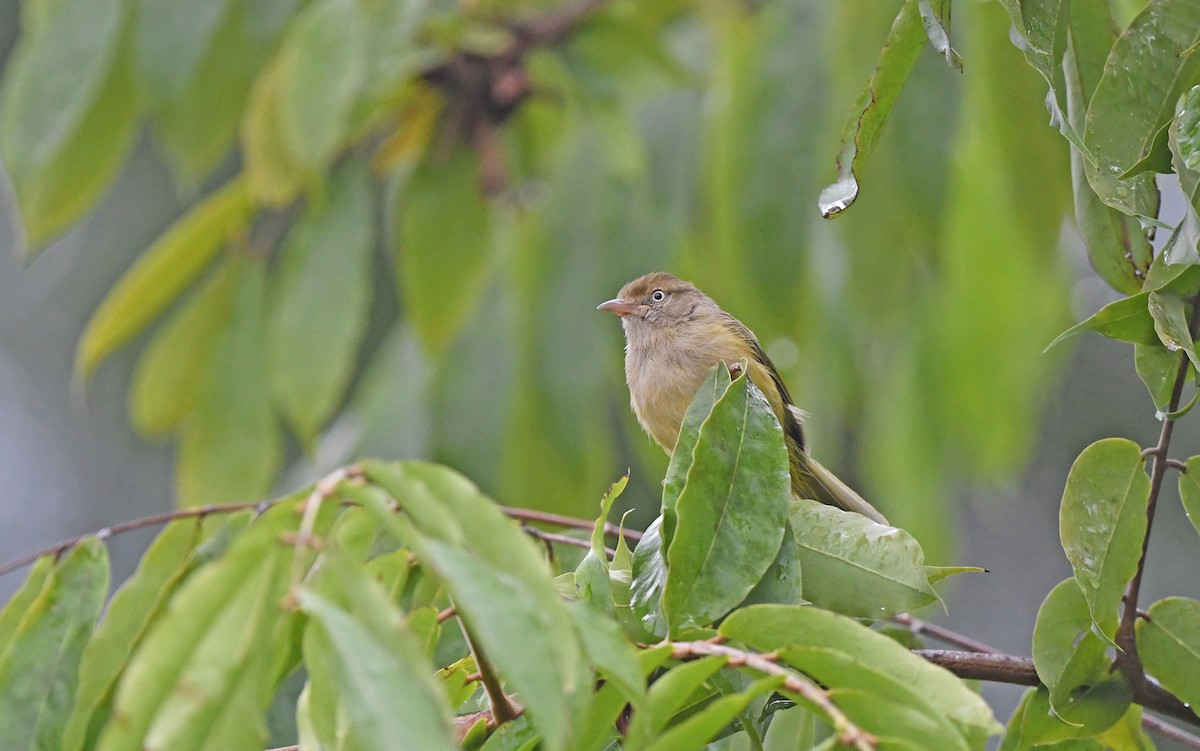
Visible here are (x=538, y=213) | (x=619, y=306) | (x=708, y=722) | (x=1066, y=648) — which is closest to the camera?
(x=708, y=722)

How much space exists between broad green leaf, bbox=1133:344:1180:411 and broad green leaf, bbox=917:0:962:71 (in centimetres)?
48

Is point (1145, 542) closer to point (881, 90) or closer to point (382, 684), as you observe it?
point (881, 90)

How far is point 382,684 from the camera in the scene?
3.89 ft

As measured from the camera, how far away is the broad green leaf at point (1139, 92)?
5.77 feet

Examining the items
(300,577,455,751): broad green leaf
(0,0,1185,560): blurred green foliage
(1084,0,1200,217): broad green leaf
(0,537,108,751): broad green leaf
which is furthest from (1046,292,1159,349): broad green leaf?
(0,0,1185,560): blurred green foliage

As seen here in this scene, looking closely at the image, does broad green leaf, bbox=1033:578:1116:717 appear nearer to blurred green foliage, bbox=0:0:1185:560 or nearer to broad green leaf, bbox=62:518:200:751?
broad green leaf, bbox=62:518:200:751

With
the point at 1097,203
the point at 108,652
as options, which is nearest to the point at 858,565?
the point at 1097,203

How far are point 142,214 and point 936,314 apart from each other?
32.0 ft

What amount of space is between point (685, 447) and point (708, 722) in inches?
19.9

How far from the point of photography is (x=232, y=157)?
12.1 meters

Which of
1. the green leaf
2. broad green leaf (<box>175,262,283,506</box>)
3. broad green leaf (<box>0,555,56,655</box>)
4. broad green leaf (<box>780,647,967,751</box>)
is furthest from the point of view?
broad green leaf (<box>175,262,283,506</box>)

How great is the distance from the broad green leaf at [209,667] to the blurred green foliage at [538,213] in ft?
8.37

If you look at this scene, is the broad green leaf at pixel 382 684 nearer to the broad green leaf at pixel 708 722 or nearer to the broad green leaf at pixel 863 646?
the broad green leaf at pixel 708 722

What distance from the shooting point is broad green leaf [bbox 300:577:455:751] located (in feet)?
3.79
